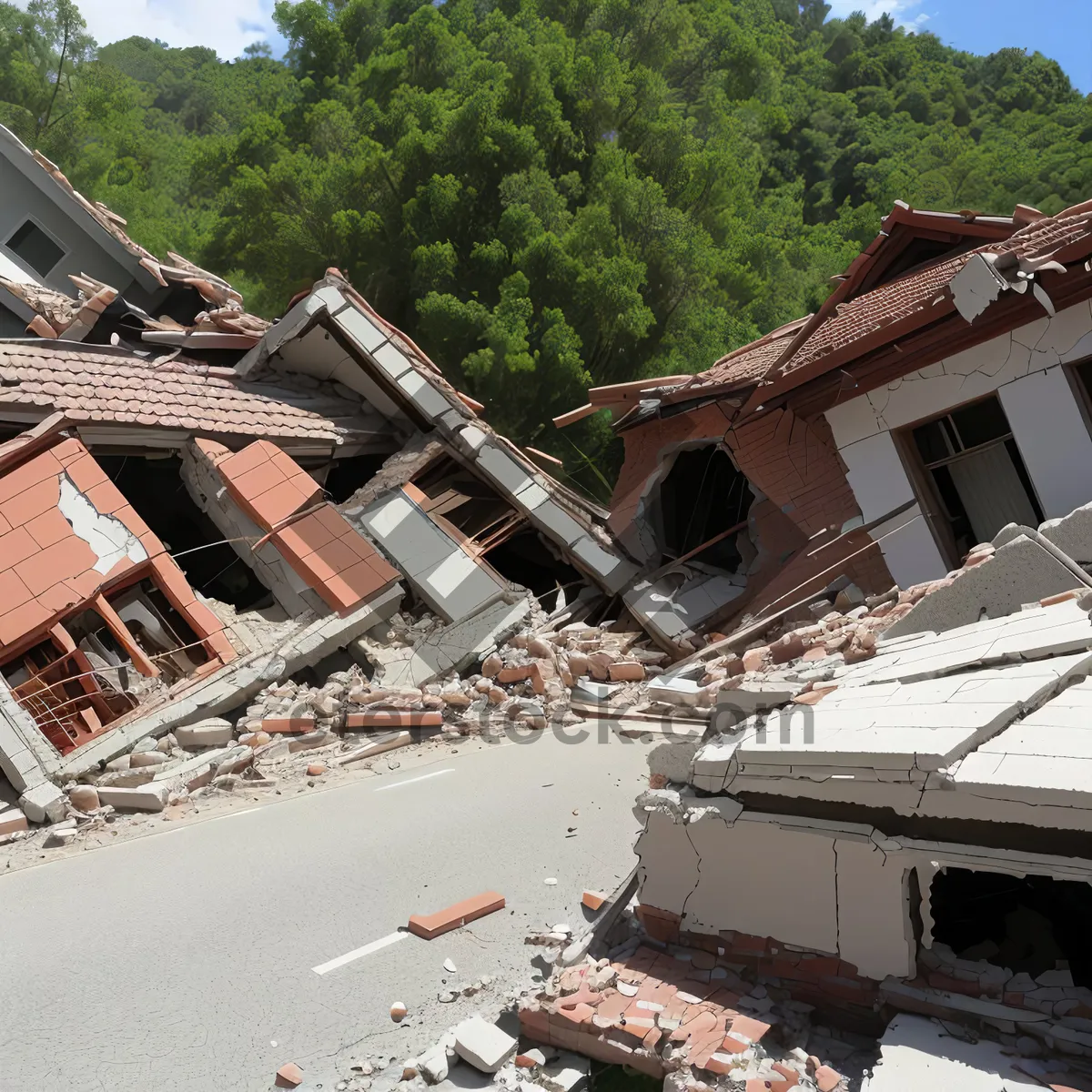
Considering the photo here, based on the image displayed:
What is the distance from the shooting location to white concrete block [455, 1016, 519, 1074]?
4.25m

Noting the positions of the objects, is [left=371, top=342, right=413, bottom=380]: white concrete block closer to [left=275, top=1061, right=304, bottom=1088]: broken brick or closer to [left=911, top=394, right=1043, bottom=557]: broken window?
[left=911, top=394, right=1043, bottom=557]: broken window

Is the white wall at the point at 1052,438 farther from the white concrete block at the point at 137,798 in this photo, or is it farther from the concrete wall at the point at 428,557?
the white concrete block at the point at 137,798

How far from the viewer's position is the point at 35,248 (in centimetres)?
1908

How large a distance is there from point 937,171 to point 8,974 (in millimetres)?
43127

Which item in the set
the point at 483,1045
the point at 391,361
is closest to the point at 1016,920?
the point at 483,1045

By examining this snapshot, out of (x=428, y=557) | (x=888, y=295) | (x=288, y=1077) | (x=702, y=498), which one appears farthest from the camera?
(x=702, y=498)

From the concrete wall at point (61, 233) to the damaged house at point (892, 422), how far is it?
10.3 metres

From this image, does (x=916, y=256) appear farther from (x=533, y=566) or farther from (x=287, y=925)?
(x=287, y=925)

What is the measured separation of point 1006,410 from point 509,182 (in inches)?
599

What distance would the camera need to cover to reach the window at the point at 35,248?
62.1ft

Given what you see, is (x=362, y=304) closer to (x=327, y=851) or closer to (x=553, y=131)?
(x=327, y=851)

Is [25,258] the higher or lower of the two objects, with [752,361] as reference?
higher

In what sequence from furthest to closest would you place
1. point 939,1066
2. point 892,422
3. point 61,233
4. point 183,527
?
point 61,233 → point 183,527 → point 892,422 → point 939,1066

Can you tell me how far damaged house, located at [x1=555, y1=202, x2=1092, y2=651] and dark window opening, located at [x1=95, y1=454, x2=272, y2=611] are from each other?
16.6ft
